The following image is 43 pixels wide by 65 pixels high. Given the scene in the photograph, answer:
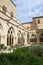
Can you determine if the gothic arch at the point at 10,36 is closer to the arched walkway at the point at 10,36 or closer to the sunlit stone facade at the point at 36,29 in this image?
the arched walkway at the point at 10,36

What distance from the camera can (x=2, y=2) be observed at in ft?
88.5

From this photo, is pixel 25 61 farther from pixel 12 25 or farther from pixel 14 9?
pixel 14 9

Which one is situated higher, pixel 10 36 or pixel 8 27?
pixel 8 27

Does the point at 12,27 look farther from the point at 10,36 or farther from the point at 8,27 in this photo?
the point at 8,27

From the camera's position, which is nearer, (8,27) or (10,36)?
(8,27)

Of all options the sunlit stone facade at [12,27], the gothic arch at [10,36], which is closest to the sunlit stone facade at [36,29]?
the sunlit stone facade at [12,27]

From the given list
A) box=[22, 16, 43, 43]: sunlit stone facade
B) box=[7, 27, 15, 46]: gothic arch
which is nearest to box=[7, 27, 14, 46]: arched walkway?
box=[7, 27, 15, 46]: gothic arch

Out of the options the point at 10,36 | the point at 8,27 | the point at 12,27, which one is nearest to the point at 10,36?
the point at 10,36

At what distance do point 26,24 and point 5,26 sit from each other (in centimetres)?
2354

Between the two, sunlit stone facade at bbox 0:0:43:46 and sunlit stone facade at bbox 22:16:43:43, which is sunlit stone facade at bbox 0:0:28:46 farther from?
sunlit stone facade at bbox 22:16:43:43

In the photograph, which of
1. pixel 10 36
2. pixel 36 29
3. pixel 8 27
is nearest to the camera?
pixel 8 27

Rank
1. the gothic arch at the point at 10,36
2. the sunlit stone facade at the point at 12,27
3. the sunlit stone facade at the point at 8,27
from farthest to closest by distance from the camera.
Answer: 1. the gothic arch at the point at 10,36
2. the sunlit stone facade at the point at 12,27
3. the sunlit stone facade at the point at 8,27

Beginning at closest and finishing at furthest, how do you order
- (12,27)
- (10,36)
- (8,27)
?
(8,27), (10,36), (12,27)

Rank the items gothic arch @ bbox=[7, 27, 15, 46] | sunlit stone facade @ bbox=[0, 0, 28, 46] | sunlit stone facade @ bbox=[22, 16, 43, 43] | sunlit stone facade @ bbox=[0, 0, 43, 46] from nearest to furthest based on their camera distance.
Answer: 1. sunlit stone facade @ bbox=[0, 0, 28, 46]
2. sunlit stone facade @ bbox=[0, 0, 43, 46]
3. gothic arch @ bbox=[7, 27, 15, 46]
4. sunlit stone facade @ bbox=[22, 16, 43, 43]
